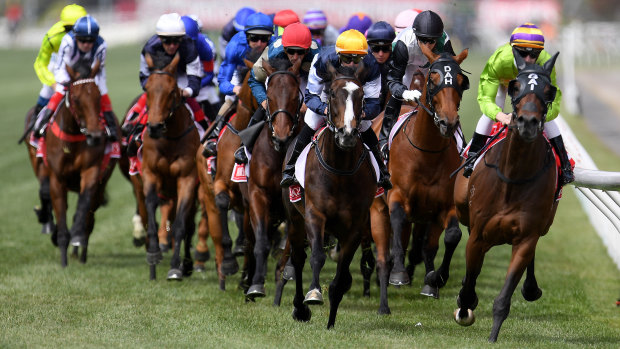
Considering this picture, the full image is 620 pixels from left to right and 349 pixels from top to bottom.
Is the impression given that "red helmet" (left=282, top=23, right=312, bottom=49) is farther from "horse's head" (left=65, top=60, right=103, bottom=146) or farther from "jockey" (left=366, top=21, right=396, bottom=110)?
"horse's head" (left=65, top=60, right=103, bottom=146)

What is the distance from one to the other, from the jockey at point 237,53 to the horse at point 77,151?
62.0 inches

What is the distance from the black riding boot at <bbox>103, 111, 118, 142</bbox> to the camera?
1197 centimetres

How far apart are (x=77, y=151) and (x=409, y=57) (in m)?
4.10

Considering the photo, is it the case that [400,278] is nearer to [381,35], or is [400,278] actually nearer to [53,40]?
[381,35]

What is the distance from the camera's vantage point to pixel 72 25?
1239 cm

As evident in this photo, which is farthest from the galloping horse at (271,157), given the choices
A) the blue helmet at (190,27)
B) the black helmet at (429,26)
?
the blue helmet at (190,27)

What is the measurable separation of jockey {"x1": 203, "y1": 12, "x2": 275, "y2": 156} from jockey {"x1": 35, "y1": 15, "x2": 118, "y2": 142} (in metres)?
1.70

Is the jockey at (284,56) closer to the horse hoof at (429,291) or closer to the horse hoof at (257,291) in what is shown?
the horse hoof at (257,291)

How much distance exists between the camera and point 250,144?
31.1ft

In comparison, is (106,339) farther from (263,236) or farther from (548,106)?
(548,106)

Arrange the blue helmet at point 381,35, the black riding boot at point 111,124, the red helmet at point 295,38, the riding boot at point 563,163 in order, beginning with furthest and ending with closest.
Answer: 1. the black riding boot at point 111,124
2. the blue helmet at point 381,35
3. the red helmet at point 295,38
4. the riding boot at point 563,163

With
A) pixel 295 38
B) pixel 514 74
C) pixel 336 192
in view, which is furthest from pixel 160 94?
pixel 514 74

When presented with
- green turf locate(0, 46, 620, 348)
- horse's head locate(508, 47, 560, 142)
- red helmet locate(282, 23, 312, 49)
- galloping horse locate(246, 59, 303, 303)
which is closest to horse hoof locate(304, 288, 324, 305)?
green turf locate(0, 46, 620, 348)

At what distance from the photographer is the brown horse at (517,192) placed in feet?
24.1
